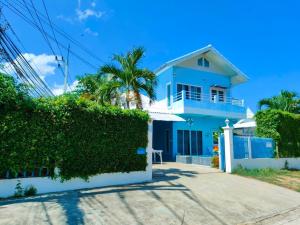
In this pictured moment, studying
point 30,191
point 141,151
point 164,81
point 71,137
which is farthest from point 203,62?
point 30,191

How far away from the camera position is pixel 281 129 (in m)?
19.9

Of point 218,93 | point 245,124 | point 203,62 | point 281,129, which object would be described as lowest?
point 281,129

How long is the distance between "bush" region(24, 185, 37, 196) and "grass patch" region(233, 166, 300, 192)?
1132 centimetres

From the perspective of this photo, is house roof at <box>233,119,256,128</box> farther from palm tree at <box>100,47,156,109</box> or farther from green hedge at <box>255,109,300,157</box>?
palm tree at <box>100,47,156,109</box>

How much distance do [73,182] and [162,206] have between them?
3.68m

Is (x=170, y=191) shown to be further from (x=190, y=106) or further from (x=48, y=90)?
(x=190, y=106)

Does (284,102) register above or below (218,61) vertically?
below

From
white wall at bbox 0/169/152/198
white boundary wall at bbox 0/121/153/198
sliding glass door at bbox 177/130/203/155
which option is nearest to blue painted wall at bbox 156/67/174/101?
sliding glass door at bbox 177/130/203/155

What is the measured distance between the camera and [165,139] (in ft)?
81.8

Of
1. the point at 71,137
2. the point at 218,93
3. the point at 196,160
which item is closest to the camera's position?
the point at 71,137

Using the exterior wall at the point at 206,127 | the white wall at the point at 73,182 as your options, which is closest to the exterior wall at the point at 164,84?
the exterior wall at the point at 206,127

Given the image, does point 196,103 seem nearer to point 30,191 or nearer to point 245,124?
point 245,124

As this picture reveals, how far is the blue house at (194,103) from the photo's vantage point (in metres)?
24.2

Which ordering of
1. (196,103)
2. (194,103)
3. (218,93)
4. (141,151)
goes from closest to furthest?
(141,151) < (194,103) < (196,103) < (218,93)
